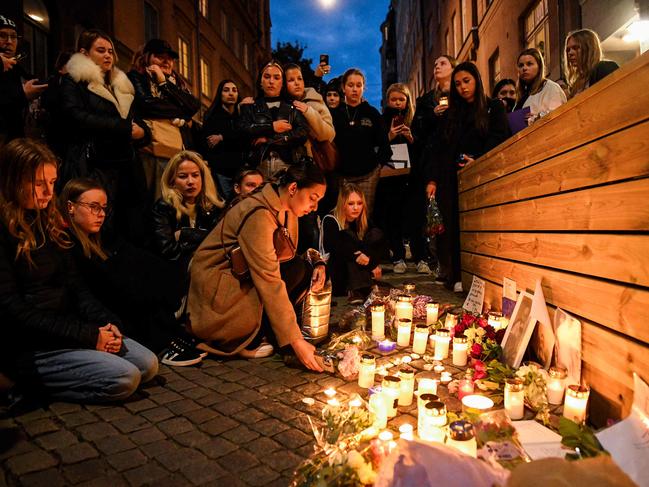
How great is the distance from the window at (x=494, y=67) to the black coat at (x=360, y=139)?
Result: 943 cm

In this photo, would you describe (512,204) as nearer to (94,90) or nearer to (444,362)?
(444,362)

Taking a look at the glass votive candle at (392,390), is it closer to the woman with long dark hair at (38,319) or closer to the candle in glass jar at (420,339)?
the candle in glass jar at (420,339)

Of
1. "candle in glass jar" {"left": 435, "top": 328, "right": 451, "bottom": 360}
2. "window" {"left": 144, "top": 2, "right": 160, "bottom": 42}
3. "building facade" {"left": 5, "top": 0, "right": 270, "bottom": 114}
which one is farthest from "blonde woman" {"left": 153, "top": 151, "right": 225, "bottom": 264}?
"window" {"left": 144, "top": 2, "right": 160, "bottom": 42}

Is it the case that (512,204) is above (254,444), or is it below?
above

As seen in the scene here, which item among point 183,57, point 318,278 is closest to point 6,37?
point 318,278

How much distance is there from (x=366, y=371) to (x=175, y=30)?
1798 centimetres

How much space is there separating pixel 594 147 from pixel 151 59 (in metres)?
4.57

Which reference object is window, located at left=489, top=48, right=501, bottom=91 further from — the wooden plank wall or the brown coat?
the brown coat

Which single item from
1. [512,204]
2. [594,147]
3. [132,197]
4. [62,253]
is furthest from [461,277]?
[62,253]

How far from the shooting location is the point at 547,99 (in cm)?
485

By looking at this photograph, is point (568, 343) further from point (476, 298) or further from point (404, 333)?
point (476, 298)

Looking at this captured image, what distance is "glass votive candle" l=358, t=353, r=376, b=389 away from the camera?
2.90 metres

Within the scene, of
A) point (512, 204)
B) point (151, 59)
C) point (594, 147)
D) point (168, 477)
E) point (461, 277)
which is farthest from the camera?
point (461, 277)

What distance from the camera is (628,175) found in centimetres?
209
